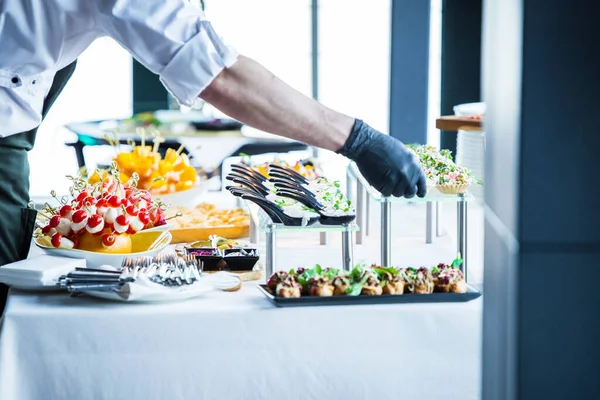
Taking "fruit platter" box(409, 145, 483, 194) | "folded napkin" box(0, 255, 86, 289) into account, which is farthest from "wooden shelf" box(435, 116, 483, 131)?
"folded napkin" box(0, 255, 86, 289)

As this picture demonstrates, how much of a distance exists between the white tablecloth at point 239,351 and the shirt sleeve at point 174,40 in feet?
1.25

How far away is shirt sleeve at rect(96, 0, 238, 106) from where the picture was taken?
144cm

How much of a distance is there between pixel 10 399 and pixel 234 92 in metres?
0.61

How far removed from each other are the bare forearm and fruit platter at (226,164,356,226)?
166mm

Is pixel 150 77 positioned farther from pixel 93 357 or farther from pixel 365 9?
pixel 93 357

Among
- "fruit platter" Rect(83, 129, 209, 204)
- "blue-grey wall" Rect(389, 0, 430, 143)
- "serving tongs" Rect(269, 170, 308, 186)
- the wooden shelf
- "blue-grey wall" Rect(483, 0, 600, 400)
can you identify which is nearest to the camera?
"blue-grey wall" Rect(483, 0, 600, 400)

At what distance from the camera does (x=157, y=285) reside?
149 centimetres

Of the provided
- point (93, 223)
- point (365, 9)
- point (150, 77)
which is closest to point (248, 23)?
point (365, 9)

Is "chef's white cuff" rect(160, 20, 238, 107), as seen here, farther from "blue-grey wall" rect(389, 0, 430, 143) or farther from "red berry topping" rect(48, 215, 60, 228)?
"blue-grey wall" rect(389, 0, 430, 143)

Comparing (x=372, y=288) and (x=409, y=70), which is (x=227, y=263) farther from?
(x=409, y=70)

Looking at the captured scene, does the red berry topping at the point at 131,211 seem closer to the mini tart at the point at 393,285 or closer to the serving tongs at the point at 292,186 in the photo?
the serving tongs at the point at 292,186

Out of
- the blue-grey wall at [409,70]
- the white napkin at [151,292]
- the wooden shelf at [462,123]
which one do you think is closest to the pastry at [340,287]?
the white napkin at [151,292]

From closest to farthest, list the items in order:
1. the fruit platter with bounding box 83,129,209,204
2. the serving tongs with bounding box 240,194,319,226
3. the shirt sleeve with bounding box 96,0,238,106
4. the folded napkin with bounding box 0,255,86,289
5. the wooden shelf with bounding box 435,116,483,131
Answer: the shirt sleeve with bounding box 96,0,238,106 < the folded napkin with bounding box 0,255,86,289 < the serving tongs with bounding box 240,194,319,226 < the fruit platter with bounding box 83,129,209,204 < the wooden shelf with bounding box 435,116,483,131

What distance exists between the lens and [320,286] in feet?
4.84
